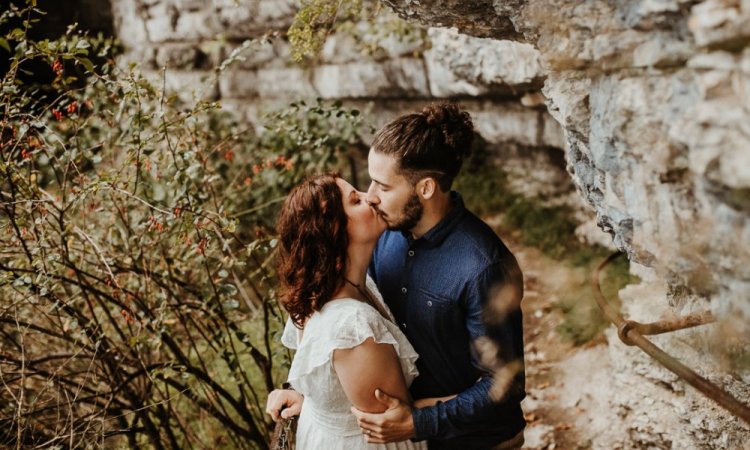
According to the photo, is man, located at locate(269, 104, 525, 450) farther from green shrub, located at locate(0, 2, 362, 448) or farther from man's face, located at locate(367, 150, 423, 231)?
green shrub, located at locate(0, 2, 362, 448)

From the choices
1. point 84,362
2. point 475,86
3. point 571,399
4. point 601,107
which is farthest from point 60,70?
point 571,399

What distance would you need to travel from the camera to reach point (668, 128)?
130 cm

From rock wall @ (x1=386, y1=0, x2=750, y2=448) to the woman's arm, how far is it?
880mm

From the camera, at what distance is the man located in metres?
2.31

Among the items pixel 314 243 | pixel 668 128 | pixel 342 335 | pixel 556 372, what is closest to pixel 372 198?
pixel 314 243

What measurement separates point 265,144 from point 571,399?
3394 mm

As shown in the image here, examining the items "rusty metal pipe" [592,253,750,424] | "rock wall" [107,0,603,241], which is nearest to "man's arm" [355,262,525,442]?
"rusty metal pipe" [592,253,750,424]

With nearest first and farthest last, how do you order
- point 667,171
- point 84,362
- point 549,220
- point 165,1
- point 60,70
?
point 667,171, point 60,70, point 84,362, point 549,220, point 165,1

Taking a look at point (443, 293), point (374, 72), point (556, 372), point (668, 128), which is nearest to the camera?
point (668, 128)

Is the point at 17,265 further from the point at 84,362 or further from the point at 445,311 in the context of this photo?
the point at 445,311

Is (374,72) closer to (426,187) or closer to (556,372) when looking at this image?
(556,372)

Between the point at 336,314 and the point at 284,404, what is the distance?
0.74m

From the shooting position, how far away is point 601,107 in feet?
5.08

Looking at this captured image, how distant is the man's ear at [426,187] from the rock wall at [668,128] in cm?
66
